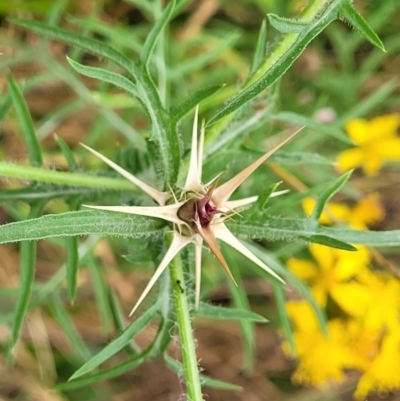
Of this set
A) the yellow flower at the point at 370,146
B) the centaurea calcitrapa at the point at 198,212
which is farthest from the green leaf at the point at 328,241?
the yellow flower at the point at 370,146

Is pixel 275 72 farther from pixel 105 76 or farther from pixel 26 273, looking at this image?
pixel 26 273

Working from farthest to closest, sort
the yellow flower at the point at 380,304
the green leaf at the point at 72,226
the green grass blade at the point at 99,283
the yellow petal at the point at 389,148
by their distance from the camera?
the yellow petal at the point at 389,148, the yellow flower at the point at 380,304, the green grass blade at the point at 99,283, the green leaf at the point at 72,226

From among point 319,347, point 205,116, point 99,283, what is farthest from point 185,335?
point 205,116

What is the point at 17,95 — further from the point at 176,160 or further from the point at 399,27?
the point at 399,27

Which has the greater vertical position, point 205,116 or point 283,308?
point 205,116

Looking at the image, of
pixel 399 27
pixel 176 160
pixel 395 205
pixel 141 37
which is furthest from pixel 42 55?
pixel 395 205

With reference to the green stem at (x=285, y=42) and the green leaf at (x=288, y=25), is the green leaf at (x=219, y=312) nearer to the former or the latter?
the green stem at (x=285, y=42)
